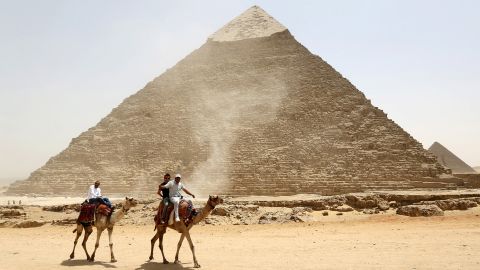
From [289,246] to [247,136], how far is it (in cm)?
2260

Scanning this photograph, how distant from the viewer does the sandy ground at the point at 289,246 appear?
6.49 meters

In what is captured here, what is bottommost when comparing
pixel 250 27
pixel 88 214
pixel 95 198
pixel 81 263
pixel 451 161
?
pixel 81 263

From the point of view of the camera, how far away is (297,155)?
2800 centimetres

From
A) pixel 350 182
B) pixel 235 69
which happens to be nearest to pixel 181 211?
pixel 350 182

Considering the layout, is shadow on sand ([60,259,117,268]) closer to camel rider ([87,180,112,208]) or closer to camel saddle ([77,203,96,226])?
camel saddle ([77,203,96,226])

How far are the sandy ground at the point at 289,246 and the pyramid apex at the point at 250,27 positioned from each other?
30085 mm

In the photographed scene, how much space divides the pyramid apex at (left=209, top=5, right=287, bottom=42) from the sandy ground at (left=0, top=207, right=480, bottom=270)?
30085mm

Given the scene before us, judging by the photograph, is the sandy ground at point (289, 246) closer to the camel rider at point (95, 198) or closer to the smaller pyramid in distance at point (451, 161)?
the camel rider at point (95, 198)

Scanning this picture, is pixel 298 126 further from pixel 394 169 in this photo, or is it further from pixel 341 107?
pixel 394 169

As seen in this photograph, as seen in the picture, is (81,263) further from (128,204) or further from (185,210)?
(185,210)

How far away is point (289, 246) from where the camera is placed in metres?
8.08

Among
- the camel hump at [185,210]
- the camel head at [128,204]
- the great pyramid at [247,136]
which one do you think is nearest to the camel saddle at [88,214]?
the camel head at [128,204]

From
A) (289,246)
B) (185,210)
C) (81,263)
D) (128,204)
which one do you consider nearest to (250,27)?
(289,246)

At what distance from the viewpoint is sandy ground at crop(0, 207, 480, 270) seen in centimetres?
649
